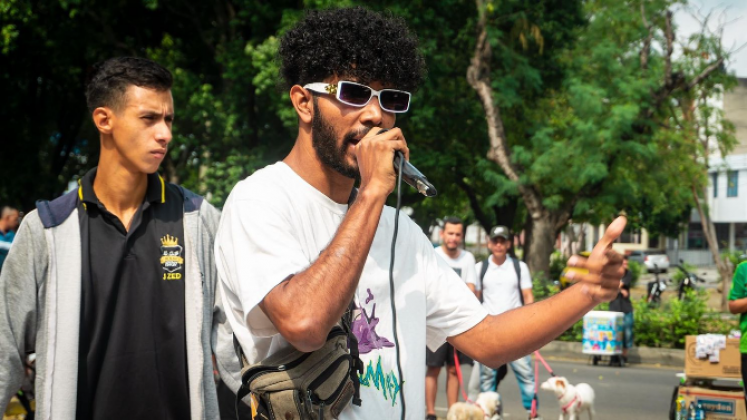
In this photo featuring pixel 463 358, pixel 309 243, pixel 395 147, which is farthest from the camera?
pixel 463 358

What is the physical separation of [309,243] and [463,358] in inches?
309

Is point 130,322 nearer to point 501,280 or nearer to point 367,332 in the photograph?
point 367,332

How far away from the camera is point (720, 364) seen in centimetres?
741

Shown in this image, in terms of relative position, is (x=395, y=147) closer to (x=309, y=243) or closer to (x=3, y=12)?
(x=309, y=243)

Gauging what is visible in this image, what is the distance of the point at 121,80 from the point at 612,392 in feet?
29.6

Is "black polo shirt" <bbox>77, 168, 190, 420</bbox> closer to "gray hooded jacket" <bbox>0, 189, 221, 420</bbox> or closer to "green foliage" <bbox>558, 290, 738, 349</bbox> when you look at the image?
"gray hooded jacket" <bbox>0, 189, 221, 420</bbox>

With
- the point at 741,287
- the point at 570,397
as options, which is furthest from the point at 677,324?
the point at 741,287

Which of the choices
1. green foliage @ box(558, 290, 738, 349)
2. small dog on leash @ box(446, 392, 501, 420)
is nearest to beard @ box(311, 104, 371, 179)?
small dog on leash @ box(446, 392, 501, 420)

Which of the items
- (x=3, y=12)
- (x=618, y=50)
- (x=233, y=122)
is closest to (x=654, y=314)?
(x=618, y=50)

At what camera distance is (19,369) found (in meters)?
2.85

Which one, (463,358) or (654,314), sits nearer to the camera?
(463,358)

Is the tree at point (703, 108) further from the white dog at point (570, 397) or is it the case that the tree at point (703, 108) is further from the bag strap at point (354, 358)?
the bag strap at point (354, 358)

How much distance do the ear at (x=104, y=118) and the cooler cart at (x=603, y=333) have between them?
1083 centimetres

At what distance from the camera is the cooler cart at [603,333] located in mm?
13039
